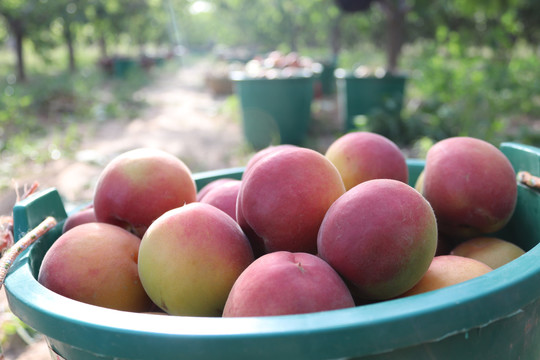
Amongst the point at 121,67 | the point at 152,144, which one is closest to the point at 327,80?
the point at 152,144

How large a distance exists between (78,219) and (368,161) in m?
0.78

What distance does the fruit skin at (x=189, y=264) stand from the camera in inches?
34.1

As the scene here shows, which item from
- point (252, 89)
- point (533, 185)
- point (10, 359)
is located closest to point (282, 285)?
point (533, 185)

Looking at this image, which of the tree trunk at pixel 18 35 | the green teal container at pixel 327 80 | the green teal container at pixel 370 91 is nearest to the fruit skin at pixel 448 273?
the green teal container at pixel 370 91

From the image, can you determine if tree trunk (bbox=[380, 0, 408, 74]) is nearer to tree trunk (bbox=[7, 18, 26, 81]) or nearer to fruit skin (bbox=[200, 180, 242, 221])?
fruit skin (bbox=[200, 180, 242, 221])

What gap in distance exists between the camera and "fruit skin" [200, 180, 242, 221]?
1185mm

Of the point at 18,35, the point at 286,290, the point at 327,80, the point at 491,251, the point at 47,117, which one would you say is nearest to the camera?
the point at 286,290

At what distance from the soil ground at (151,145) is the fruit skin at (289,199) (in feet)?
5.29

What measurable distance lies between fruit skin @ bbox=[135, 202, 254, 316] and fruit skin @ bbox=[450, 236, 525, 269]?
21.7 inches

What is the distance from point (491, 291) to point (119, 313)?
1.61ft

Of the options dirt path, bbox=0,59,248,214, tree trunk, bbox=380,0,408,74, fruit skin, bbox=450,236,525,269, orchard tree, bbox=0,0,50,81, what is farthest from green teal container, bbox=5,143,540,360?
orchard tree, bbox=0,0,50,81

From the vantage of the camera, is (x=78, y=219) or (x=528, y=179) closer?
(x=528, y=179)

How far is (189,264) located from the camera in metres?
0.87

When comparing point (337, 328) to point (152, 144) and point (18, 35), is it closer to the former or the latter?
point (152, 144)
